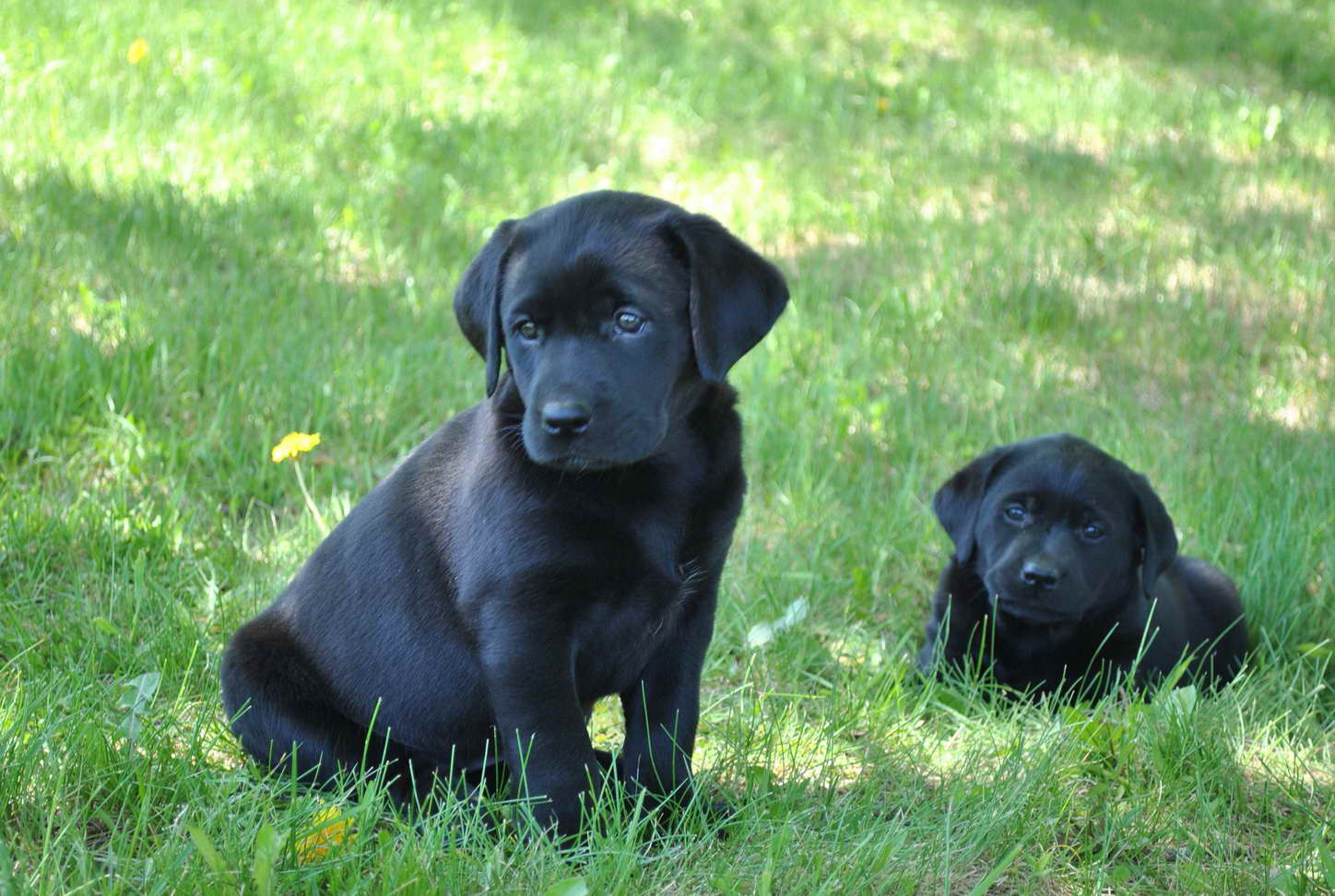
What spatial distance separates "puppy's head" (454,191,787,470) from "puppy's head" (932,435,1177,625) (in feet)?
4.93

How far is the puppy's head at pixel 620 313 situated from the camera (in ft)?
8.34

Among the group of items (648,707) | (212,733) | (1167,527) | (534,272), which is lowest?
(212,733)

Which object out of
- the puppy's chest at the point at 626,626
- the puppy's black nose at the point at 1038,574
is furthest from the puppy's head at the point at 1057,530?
the puppy's chest at the point at 626,626

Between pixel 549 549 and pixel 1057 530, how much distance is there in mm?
1890

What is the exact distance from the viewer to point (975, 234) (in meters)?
6.98

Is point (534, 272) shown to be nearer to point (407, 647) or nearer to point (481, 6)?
point (407, 647)

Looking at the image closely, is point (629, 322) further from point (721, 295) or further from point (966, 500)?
point (966, 500)

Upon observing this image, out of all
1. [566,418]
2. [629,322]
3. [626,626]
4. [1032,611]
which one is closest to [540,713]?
[626,626]

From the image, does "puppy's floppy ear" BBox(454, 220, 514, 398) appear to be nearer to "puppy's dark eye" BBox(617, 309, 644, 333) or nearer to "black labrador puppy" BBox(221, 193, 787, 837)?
"black labrador puppy" BBox(221, 193, 787, 837)

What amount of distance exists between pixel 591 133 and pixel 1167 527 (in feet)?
16.1

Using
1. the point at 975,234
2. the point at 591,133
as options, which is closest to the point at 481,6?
the point at 591,133

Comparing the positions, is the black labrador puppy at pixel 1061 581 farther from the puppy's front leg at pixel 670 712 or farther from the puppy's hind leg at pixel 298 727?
the puppy's hind leg at pixel 298 727

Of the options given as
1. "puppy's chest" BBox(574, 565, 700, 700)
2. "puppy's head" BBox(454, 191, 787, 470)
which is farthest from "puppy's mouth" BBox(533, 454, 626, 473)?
"puppy's chest" BBox(574, 565, 700, 700)

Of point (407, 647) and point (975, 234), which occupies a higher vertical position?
point (975, 234)
